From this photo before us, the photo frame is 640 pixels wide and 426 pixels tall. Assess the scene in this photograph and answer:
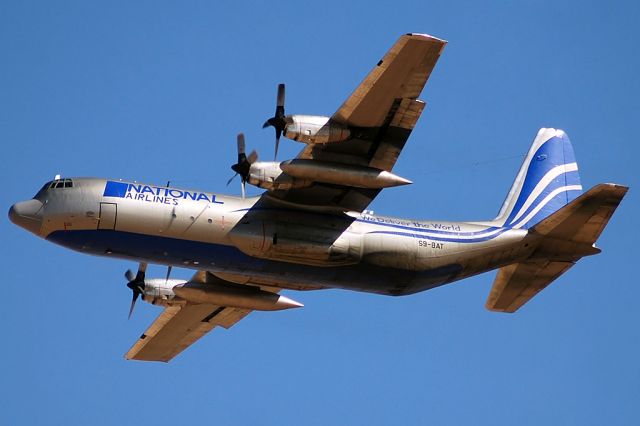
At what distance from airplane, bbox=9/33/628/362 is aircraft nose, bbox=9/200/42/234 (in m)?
0.03

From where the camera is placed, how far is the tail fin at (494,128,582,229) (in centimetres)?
3366

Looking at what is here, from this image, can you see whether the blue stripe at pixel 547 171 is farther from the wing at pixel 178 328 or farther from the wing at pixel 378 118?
the wing at pixel 178 328

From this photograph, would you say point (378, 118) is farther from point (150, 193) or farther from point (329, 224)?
point (150, 193)

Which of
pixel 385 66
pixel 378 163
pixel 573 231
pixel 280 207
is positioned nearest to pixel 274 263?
pixel 280 207

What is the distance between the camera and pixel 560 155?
35344 mm

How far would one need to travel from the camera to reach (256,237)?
30047 millimetres

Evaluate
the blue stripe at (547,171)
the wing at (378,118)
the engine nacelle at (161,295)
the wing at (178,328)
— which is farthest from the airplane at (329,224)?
the wing at (178,328)

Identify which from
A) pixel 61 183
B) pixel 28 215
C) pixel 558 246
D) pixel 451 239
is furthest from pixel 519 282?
pixel 28 215

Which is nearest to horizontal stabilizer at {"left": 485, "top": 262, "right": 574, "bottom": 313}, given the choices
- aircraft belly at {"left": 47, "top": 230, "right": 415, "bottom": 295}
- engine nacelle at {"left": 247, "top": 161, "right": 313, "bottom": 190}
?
aircraft belly at {"left": 47, "top": 230, "right": 415, "bottom": 295}

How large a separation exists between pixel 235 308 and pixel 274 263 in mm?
4522

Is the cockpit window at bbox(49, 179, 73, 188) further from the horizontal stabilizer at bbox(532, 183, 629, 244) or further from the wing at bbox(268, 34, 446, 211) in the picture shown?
the horizontal stabilizer at bbox(532, 183, 629, 244)

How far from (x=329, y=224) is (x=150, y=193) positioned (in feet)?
15.5

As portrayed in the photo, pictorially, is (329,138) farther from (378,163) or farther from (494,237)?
(494,237)

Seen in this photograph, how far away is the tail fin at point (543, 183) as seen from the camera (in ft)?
110
